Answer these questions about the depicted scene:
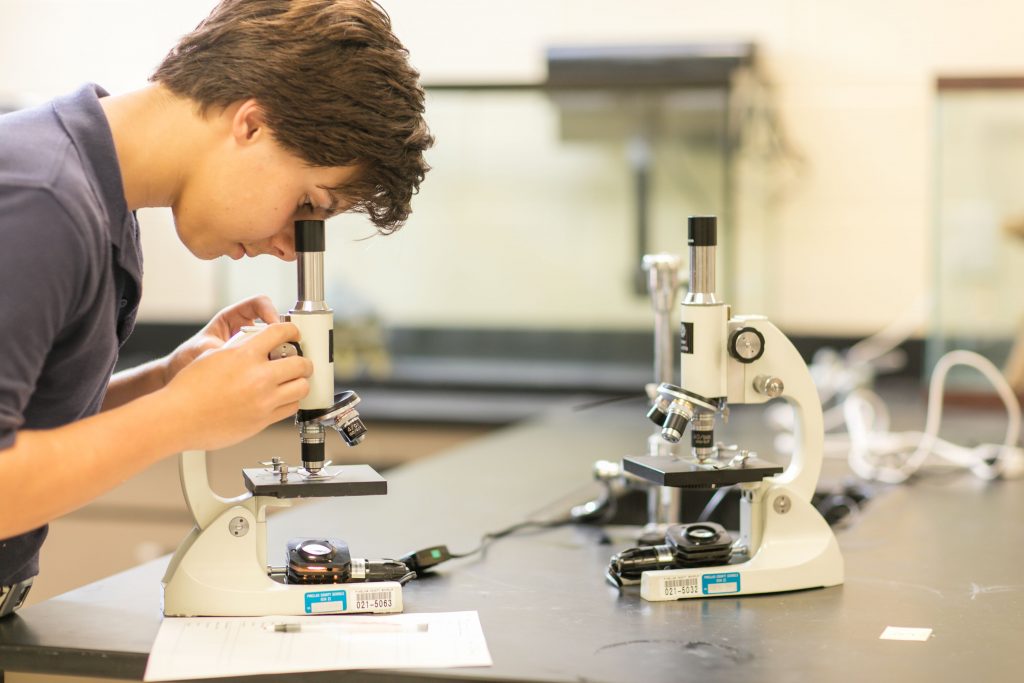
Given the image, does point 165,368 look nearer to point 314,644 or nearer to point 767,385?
point 314,644

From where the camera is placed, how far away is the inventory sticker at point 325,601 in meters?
1.20

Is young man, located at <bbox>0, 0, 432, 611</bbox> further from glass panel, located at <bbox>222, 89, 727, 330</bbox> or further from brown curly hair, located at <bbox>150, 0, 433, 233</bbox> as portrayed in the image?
glass panel, located at <bbox>222, 89, 727, 330</bbox>

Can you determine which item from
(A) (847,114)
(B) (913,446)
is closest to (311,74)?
Result: (B) (913,446)

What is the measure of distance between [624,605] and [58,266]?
643 millimetres

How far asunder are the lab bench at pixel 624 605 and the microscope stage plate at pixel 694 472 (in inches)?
5.0

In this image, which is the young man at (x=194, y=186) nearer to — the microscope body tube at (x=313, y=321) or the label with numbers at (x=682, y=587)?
the microscope body tube at (x=313, y=321)

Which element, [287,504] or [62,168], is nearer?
[62,168]

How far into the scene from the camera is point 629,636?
1148 millimetres

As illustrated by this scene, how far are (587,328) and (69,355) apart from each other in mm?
1867

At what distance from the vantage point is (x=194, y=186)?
112 centimetres

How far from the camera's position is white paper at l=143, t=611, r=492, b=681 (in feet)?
3.47

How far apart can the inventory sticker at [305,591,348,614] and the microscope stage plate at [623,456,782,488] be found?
33cm

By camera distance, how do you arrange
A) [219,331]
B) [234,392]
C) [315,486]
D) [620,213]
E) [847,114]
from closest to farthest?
[234,392] → [315,486] → [219,331] → [620,213] → [847,114]

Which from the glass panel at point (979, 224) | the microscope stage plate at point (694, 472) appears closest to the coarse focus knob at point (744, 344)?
the microscope stage plate at point (694, 472)
